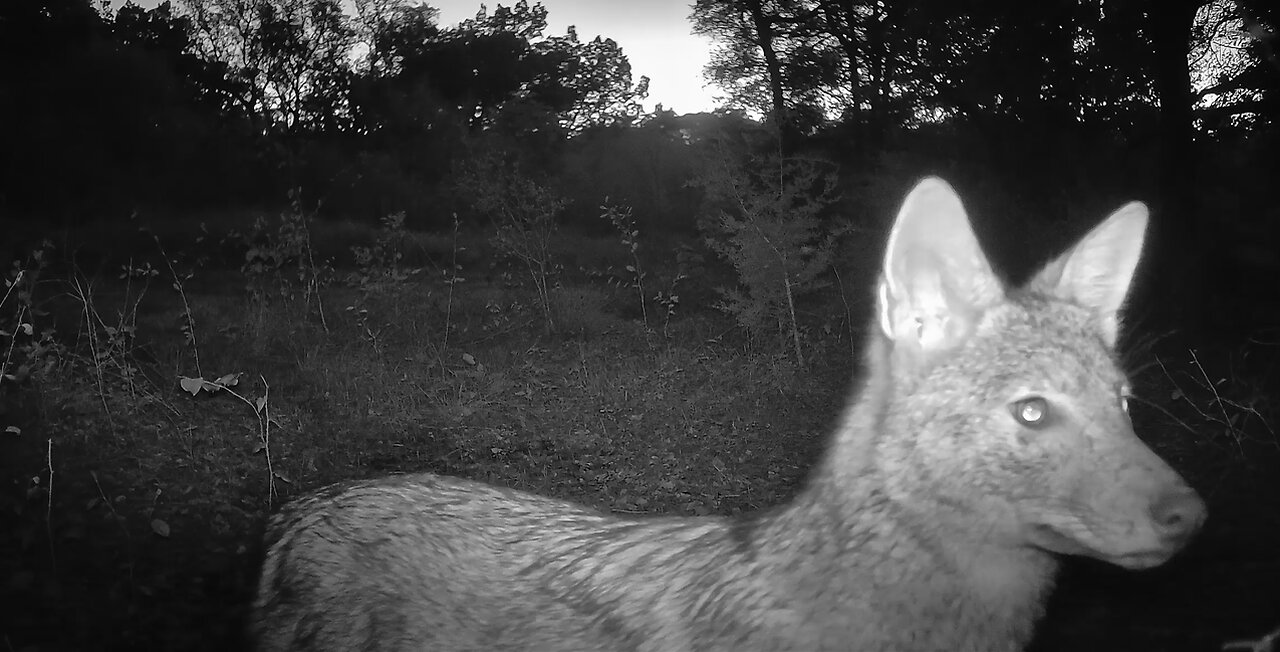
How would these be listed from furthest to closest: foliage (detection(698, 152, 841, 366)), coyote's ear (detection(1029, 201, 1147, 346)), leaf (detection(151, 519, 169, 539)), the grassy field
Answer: foliage (detection(698, 152, 841, 366))
leaf (detection(151, 519, 169, 539))
the grassy field
coyote's ear (detection(1029, 201, 1147, 346))

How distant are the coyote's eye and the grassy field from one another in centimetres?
73

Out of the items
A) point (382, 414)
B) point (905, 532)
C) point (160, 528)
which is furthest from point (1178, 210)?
point (160, 528)

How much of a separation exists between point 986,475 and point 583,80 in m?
4.92

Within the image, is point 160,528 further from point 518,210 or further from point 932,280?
point 518,210

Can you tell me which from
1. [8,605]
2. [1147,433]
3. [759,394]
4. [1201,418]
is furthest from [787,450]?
[8,605]

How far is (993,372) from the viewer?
145cm

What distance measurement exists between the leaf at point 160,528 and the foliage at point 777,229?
4.51 metres

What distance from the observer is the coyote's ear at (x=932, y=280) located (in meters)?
1.41

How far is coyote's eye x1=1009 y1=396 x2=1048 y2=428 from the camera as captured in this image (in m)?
1.41

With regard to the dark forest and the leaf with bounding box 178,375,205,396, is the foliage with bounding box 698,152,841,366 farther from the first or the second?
the leaf with bounding box 178,375,205,396

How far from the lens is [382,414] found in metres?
4.09

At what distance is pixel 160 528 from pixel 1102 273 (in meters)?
3.58

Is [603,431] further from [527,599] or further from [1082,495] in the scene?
[1082,495]

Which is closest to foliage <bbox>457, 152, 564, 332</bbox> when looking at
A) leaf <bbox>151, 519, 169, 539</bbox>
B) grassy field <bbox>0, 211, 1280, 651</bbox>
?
grassy field <bbox>0, 211, 1280, 651</bbox>
